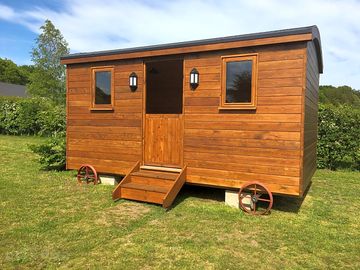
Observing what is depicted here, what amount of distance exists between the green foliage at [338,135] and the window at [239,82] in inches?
215

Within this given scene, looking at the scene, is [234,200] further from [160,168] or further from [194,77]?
[194,77]

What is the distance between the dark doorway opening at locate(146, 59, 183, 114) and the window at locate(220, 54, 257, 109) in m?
3.14

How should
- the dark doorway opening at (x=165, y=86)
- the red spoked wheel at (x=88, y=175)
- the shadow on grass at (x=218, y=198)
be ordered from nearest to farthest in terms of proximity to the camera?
1. the shadow on grass at (x=218, y=198)
2. the red spoked wheel at (x=88, y=175)
3. the dark doorway opening at (x=165, y=86)

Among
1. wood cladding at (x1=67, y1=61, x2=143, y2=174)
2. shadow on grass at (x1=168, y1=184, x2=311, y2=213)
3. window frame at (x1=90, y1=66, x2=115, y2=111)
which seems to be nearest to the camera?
shadow on grass at (x1=168, y1=184, x2=311, y2=213)

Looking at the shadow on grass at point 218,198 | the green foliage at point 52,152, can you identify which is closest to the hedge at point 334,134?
the green foliage at point 52,152

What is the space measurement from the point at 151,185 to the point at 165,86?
368 centimetres

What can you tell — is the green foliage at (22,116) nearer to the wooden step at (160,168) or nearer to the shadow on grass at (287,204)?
the wooden step at (160,168)

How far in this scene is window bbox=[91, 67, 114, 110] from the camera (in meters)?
7.15

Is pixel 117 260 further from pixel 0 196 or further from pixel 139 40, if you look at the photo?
pixel 139 40

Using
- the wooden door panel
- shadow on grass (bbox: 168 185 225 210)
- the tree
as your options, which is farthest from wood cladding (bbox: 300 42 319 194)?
the tree

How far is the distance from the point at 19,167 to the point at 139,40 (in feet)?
31.2

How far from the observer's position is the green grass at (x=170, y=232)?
369cm

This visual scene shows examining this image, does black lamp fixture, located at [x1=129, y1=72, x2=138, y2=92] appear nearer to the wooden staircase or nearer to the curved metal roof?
the curved metal roof

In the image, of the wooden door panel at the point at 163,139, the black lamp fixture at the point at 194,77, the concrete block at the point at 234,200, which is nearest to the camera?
the concrete block at the point at 234,200
